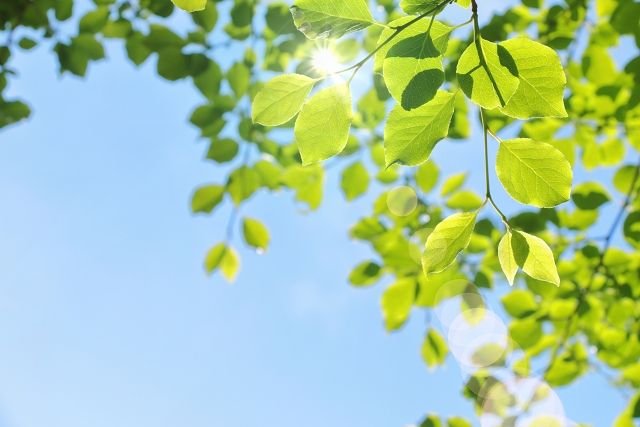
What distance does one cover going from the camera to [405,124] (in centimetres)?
73

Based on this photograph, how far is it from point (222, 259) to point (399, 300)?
0.77 meters

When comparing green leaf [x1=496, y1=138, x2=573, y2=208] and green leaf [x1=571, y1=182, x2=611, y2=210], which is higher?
green leaf [x1=496, y1=138, x2=573, y2=208]

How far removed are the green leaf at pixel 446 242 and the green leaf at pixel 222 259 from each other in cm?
160

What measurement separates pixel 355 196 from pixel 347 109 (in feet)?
4.76

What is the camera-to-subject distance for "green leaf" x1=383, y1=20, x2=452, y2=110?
2.22 ft

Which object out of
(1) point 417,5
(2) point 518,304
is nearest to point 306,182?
(2) point 518,304

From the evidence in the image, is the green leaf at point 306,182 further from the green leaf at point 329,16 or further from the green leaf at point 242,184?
the green leaf at point 329,16

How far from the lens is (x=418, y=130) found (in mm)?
729

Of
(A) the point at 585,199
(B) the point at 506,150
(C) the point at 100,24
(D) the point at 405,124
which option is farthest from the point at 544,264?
(C) the point at 100,24

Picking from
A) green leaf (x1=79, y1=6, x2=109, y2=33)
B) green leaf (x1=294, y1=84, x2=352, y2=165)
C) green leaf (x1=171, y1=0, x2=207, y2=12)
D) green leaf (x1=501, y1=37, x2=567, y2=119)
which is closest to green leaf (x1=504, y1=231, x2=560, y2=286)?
green leaf (x1=501, y1=37, x2=567, y2=119)

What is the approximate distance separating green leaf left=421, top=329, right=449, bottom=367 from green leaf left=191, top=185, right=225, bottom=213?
38.9 inches

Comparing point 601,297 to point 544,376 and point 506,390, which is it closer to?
point 544,376

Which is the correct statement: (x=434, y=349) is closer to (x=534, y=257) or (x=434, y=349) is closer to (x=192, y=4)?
(x=534, y=257)

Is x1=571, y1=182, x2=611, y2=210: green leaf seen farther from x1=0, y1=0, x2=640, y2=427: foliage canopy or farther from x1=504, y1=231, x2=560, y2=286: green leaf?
x1=504, y1=231, x2=560, y2=286: green leaf
